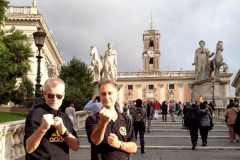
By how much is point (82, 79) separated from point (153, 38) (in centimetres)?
5695

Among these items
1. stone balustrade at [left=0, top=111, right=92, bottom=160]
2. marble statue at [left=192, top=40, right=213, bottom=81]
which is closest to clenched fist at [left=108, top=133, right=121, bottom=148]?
stone balustrade at [left=0, top=111, right=92, bottom=160]

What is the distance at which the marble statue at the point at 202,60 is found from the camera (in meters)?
21.9

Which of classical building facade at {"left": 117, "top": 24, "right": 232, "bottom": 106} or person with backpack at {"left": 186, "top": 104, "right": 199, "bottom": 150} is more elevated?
classical building facade at {"left": 117, "top": 24, "right": 232, "bottom": 106}

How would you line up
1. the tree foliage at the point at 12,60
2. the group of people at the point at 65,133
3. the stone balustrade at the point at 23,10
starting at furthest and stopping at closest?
the stone balustrade at the point at 23,10
the tree foliage at the point at 12,60
the group of people at the point at 65,133

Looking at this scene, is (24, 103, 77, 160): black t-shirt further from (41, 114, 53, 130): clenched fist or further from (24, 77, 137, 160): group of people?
(41, 114, 53, 130): clenched fist

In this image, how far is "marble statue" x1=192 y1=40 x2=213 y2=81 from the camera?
864 inches

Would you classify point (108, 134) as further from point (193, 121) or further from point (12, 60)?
point (12, 60)

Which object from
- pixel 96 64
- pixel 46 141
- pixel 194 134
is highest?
pixel 96 64

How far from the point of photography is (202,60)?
2205 cm

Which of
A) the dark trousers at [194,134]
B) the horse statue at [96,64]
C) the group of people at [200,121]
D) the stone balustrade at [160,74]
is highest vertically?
the stone balustrade at [160,74]

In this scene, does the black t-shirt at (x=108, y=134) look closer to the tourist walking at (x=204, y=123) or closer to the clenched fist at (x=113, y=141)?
the clenched fist at (x=113, y=141)

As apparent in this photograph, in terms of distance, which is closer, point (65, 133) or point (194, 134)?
point (65, 133)

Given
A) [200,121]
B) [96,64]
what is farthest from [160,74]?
[200,121]

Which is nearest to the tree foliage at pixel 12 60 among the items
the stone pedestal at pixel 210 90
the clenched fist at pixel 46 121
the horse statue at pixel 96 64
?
the horse statue at pixel 96 64
